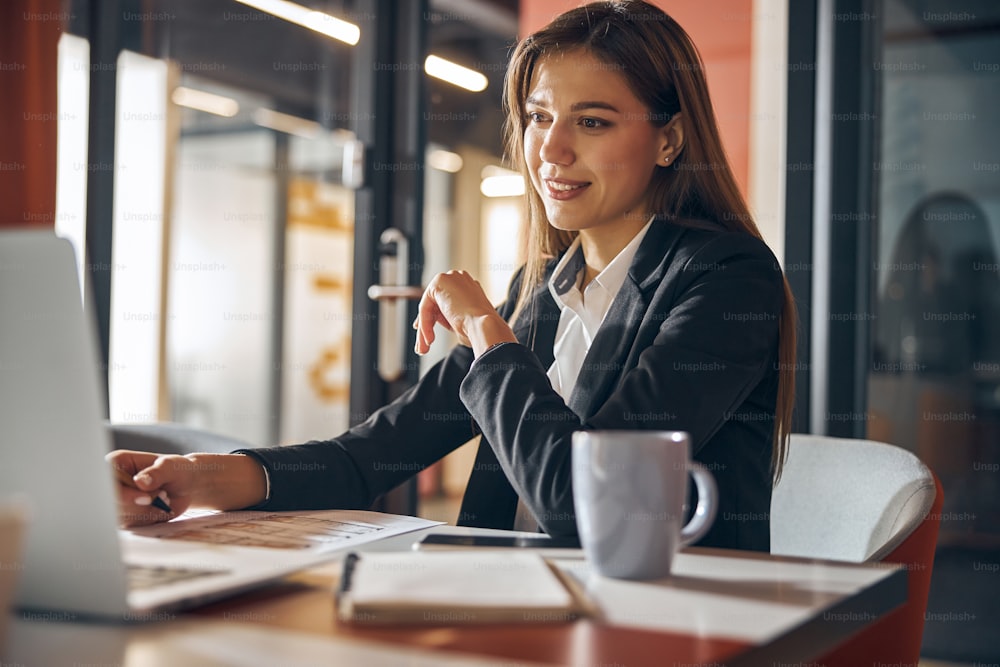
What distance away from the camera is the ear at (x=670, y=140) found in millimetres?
1512

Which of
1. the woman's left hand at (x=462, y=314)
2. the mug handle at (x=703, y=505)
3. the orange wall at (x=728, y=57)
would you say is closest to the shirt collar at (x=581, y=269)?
the woman's left hand at (x=462, y=314)

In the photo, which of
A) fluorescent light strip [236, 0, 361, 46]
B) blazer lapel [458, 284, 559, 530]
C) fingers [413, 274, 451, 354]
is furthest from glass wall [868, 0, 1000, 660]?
fluorescent light strip [236, 0, 361, 46]

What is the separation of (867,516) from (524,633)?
2.60 feet

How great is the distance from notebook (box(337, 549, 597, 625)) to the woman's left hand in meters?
0.43

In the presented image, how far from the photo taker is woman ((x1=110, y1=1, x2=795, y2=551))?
1.11 metres

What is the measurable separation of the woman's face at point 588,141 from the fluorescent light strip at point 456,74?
1582mm

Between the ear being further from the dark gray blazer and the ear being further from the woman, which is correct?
the dark gray blazer

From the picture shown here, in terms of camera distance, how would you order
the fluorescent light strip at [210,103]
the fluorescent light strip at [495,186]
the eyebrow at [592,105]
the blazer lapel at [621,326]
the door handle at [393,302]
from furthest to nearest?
the fluorescent light strip at [210,103] → the fluorescent light strip at [495,186] → the door handle at [393,302] → the eyebrow at [592,105] → the blazer lapel at [621,326]

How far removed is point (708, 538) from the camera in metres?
1.21

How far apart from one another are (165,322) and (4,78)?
1384 millimetres

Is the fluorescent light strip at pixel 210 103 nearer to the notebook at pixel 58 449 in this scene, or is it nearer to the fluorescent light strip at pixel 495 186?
the fluorescent light strip at pixel 495 186

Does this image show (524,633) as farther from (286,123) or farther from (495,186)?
(286,123)

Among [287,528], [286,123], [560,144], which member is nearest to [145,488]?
[287,528]

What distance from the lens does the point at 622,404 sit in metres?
1.12
